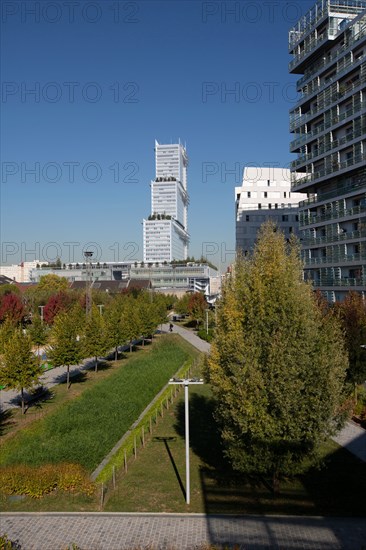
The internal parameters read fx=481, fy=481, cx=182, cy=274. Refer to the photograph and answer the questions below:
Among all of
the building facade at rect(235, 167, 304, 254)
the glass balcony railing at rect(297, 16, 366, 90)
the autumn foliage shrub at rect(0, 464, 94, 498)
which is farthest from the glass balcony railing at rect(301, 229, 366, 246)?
the autumn foliage shrub at rect(0, 464, 94, 498)

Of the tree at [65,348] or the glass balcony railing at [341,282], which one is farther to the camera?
the glass balcony railing at [341,282]

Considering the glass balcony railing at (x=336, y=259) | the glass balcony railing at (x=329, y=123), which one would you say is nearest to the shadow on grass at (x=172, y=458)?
the glass balcony railing at (x=336, y=259)

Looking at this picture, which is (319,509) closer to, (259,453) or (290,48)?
(259,453)

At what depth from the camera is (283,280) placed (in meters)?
14.2

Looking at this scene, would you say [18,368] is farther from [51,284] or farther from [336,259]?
[51,284]

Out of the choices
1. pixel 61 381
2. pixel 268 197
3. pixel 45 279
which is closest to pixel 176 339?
pixel 61 381

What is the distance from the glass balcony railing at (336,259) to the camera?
38.0 metres

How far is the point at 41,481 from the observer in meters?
14.8

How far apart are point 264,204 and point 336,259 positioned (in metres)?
27.3

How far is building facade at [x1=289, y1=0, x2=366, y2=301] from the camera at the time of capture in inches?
1471

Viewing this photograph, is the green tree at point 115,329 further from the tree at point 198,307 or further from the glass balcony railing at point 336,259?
the tree at point 198,307

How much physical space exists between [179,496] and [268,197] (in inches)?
2210

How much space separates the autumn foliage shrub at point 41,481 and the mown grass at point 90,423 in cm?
154

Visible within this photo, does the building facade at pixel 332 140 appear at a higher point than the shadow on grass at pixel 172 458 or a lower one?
higher
